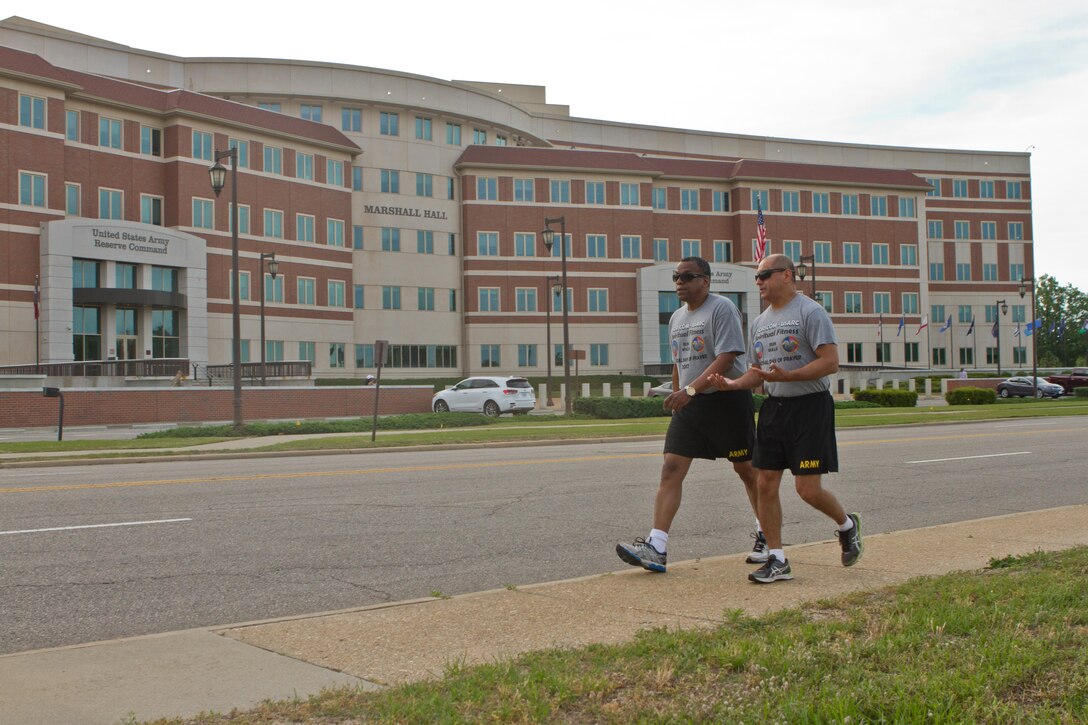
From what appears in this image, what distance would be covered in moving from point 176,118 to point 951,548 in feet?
170

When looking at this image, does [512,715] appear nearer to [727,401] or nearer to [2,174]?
[727,401]

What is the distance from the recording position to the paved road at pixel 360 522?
661 cm

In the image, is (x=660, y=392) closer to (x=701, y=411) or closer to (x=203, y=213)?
(x=203, y=213)

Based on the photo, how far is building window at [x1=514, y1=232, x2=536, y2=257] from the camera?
67125 millimetres

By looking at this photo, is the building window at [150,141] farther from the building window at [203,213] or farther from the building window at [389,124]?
the building window at [389,124]

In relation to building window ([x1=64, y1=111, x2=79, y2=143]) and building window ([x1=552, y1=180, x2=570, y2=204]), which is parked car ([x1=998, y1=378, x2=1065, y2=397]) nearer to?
building window ([x1=552, y1=180, x2=570, y2=204])

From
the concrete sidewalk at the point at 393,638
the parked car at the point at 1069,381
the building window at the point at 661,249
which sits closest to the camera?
the concrete sidewalk at the point at 393,638

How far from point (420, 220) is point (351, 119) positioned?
756cm

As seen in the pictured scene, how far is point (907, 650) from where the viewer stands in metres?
4.40

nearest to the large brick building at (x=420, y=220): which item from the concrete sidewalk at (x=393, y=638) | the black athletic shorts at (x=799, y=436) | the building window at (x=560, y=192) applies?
the building window at (x=560, y=192)

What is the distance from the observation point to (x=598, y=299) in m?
68.8

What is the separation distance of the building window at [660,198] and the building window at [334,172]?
23.0m

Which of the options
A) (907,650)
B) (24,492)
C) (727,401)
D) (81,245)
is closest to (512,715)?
(907,650)

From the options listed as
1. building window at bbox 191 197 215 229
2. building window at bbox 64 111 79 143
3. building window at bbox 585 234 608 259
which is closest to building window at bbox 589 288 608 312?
building window at bbox 585 234 608 259
